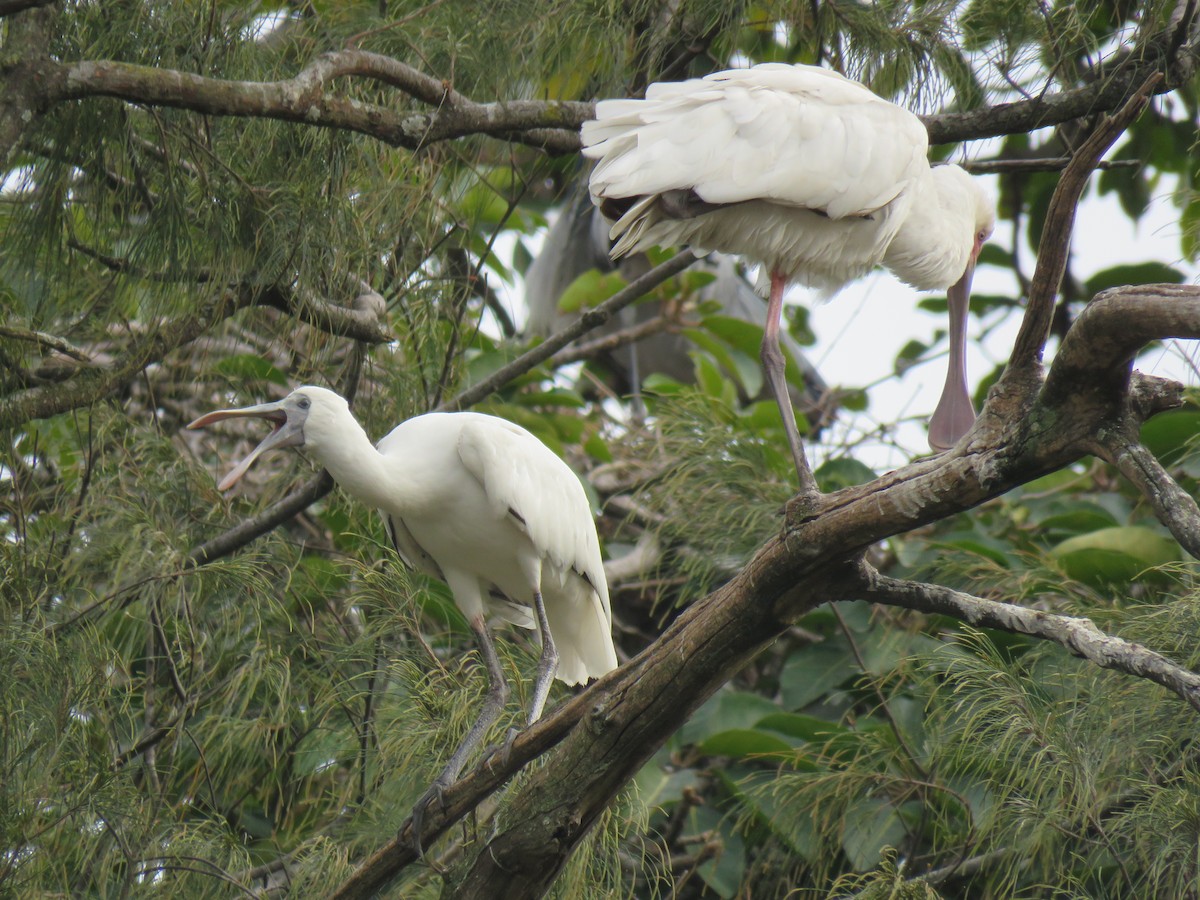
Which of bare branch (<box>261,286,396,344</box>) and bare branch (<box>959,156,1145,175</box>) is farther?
bare branch (<box>959,156,1145,175</box>)

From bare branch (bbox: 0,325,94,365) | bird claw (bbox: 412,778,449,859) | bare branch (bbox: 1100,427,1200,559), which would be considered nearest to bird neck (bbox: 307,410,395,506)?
bare branch (bbox: 0,325,94,365)

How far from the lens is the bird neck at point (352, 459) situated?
116 inches

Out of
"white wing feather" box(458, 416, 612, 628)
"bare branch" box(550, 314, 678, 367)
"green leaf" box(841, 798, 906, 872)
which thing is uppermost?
"bare branch" box(550, 314, 678, 367)

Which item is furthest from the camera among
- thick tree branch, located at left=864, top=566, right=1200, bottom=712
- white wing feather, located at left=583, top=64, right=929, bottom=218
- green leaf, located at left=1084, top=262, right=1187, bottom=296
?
green leaf, located at left=1084, top=262, right=1187, bottom=296

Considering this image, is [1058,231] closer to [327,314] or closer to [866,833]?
[327,314]

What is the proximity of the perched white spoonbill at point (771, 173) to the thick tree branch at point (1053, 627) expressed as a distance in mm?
452

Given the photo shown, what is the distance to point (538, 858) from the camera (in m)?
2.46

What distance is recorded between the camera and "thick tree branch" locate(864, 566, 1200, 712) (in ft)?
6.30

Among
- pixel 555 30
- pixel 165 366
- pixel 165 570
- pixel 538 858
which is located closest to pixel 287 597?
pixel 165 570

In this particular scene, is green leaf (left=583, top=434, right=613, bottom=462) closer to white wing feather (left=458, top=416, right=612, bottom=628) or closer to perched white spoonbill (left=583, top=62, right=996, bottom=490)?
white wing feather (left=458, top=416, right=612, bottom=628)

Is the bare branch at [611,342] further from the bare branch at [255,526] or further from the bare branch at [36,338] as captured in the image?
the bare branch at [36,338]

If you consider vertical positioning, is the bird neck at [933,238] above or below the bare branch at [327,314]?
above

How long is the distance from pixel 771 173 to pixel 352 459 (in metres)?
1.07

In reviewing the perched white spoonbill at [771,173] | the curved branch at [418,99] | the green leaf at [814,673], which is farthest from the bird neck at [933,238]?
the green leaf at [814,673]
